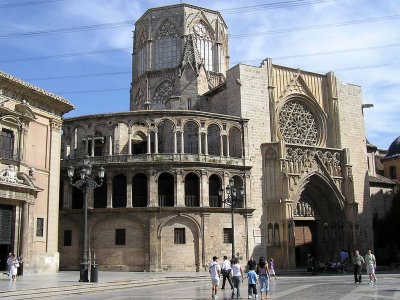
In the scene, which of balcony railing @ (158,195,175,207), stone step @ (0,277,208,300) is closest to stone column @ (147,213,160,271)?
balcony railing @ (158,195,175,207)

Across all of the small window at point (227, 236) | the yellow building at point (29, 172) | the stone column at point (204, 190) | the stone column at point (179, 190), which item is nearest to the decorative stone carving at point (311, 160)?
the small window at point (227, 236)

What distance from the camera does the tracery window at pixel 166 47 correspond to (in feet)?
173

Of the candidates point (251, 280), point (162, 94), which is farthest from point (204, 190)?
point (162, 94)

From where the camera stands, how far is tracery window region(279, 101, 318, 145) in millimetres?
42031

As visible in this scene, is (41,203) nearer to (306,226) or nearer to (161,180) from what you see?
(161,180)

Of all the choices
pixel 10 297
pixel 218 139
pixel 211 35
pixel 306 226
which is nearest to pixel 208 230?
pixel 218 139

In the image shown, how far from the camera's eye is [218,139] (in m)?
38.8

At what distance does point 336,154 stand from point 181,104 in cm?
1401

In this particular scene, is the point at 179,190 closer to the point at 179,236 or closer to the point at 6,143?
the point at 179,236

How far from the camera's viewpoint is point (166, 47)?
53188 millimetres

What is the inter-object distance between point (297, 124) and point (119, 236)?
17.7 metres

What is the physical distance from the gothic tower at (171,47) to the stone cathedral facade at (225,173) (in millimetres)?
4500

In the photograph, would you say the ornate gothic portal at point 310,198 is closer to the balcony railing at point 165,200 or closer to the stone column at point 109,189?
the balcony railing at point 165,200

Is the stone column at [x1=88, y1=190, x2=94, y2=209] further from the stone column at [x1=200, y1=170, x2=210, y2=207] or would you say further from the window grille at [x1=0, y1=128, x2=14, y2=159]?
the window grille at [x1=0, y1=128, x2=14, y2=159]
